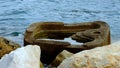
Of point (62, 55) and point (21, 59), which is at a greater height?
point (21, 59)

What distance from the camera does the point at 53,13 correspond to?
1579cm

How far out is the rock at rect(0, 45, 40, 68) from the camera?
12.4ft

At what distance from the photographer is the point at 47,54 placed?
7.16 metres

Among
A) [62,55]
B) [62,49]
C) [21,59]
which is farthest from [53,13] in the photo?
[21,59]

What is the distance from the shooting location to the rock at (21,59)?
378 cm

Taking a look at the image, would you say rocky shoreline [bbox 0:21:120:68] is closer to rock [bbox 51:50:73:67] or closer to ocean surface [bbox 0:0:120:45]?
rock [bbox 51:50:73:67]

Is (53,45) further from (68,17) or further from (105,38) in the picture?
(68,17)

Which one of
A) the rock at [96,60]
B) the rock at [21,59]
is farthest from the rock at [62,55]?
the rock at [96,60]

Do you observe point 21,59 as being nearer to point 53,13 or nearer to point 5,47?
point 5,47

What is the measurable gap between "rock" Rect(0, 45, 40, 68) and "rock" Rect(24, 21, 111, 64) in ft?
8.90

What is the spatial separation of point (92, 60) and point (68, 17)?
37.6 ft

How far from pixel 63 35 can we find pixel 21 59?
4.78 meters

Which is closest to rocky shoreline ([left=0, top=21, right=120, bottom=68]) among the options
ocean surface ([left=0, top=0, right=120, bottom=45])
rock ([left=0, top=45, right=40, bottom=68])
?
rock ([left=0, top=45, right=40, bottom=68])

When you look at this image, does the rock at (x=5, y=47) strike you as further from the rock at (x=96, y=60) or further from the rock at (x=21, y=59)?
the rock at (x=96, y=60)
